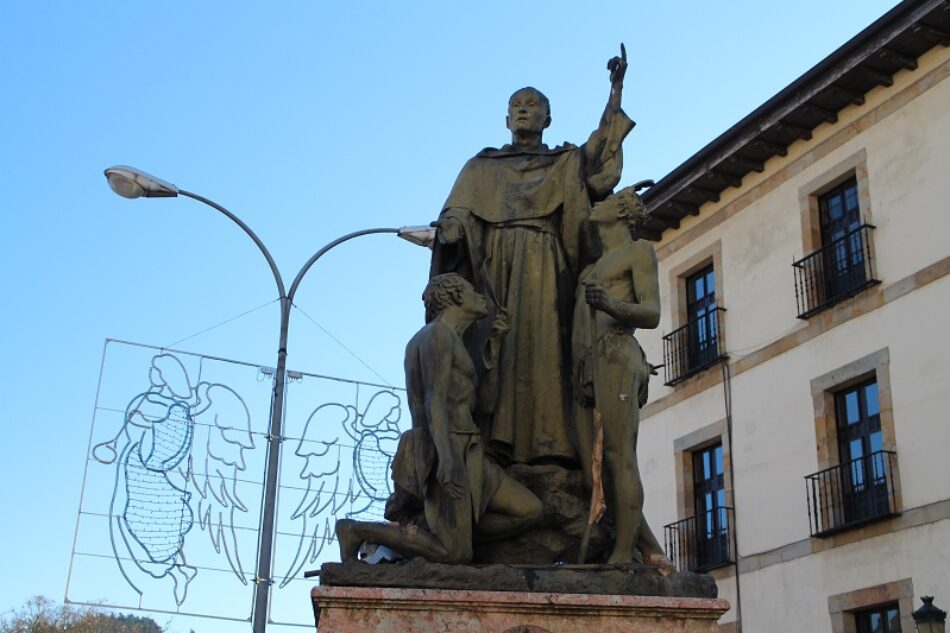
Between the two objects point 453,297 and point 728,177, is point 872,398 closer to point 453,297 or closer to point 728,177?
point 728,177

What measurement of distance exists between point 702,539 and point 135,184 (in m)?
13.2

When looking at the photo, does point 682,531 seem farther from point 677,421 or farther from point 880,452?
point 880,452

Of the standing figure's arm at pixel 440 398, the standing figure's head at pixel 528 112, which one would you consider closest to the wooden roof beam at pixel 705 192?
the standing figure's head at pixel 528 112

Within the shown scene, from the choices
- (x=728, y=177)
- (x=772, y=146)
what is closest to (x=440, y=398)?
(x=772, y=146)

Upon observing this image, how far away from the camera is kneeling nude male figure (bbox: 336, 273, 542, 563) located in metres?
6.43

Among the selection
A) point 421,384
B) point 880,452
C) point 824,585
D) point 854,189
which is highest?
point 854,189

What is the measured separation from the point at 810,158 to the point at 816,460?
5644 millimetres

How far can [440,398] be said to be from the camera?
6609 millimetres

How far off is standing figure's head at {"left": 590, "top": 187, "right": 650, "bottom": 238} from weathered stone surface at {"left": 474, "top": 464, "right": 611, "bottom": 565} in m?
1.37

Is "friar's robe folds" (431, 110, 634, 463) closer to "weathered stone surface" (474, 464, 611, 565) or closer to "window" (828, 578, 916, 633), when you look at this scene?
"weathered stone surface" (474, 464, 611, 565)

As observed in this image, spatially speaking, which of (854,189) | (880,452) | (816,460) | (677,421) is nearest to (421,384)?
(880,452)

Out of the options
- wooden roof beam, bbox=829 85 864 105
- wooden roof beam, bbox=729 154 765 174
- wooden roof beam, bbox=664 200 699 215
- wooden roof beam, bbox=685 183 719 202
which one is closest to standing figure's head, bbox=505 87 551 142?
wooden roof beam, bbox=829 85 864 105

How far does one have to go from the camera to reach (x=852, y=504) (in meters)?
21.6

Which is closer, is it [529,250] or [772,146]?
[529,250]
